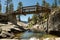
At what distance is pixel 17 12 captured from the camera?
35500mm

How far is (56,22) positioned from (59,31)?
1.83 metres

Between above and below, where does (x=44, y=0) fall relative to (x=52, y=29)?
above

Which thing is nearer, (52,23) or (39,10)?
(52,23)

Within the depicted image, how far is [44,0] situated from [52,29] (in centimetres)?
5143

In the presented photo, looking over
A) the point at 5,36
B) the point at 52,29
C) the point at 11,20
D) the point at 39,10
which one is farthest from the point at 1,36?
the point at 11,20

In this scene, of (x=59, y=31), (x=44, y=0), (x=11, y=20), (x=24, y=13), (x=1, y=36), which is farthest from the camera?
(x=44, y=0)

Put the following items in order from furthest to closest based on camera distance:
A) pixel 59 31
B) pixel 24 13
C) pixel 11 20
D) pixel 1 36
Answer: pixel 11 20
pixel 24 13
pixel 59 31
pixel 1 36

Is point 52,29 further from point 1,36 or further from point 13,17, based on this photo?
point 13,17

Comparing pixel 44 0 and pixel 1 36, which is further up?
pixel 44 0

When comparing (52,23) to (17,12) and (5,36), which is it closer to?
(5,36)

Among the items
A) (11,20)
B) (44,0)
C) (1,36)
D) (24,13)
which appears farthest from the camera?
(44,0)

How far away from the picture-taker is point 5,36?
21047 millimetres

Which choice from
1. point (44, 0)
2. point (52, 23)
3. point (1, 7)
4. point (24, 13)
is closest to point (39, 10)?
point (24, 13)

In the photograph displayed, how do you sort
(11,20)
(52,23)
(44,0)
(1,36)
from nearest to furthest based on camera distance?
(1,36) → (52,23) → (11,20) → (44,0)
